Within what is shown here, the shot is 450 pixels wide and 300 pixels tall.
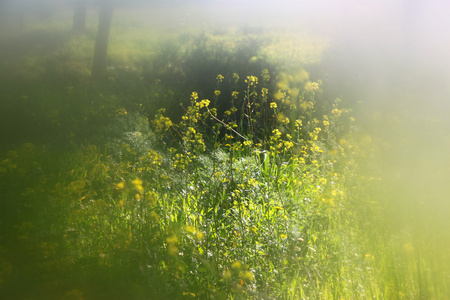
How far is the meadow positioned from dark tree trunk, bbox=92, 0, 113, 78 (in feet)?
0.22

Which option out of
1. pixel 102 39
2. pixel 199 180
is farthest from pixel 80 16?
pixel 199 180

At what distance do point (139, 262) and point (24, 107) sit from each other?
1.74 m

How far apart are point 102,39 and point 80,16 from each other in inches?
10.3

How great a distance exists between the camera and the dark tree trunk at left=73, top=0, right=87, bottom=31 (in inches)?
124

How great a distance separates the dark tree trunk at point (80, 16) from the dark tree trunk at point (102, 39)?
135 mm

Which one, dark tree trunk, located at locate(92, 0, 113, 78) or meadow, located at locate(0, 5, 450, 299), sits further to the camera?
dark tree trunk, located at locate(92, 0, 113, 78)

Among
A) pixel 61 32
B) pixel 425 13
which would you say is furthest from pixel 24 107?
pixel 425 13

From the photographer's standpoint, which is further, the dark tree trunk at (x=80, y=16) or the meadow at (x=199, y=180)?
the dark tree trunk at (x=80, y=16)

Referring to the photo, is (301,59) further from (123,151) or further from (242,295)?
(242,295)

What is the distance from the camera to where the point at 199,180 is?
8.16ft

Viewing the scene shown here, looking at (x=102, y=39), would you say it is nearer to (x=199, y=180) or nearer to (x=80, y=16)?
(x=80, y=16)

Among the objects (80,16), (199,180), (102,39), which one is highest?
(80,16)

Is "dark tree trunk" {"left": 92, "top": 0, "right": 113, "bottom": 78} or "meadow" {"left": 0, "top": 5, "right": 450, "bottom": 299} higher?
"dark tree trunk" {"left": 92, "top": 0, "right": 113, "bottom": 78}

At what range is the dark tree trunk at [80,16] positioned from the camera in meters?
3.14
